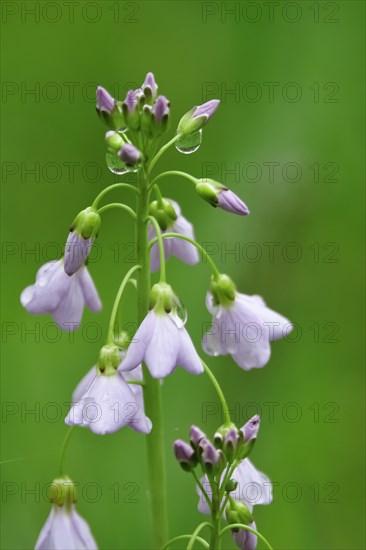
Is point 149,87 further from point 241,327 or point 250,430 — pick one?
point 250,430

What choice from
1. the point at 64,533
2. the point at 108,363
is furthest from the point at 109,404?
the point at 64,533

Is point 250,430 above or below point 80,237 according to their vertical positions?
below

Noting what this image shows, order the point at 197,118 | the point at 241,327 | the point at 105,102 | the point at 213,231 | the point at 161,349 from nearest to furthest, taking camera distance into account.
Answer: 1. the point at 161,349
2. the point at 105,102
3. the point at 197,118
4. the point at 241,327
5. the point at 213,231

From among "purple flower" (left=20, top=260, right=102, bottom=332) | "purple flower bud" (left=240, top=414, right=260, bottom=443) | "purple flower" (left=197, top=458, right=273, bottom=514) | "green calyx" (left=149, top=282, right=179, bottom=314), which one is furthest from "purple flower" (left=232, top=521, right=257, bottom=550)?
"purple flower" (left=20, top=260, right=102, bottom=332)

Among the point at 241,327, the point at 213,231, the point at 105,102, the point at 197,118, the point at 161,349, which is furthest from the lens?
the point at 213,231

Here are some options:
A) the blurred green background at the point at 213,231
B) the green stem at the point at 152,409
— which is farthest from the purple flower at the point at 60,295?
the blurred green background at the point at 213,231

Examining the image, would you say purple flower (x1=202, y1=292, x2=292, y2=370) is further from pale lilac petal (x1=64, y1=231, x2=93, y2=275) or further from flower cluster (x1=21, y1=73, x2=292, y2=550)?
pale lilac petal (x1=64, y1=231, x2=93, y2=275)

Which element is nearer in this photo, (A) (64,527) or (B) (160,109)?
(B) (160,109)
